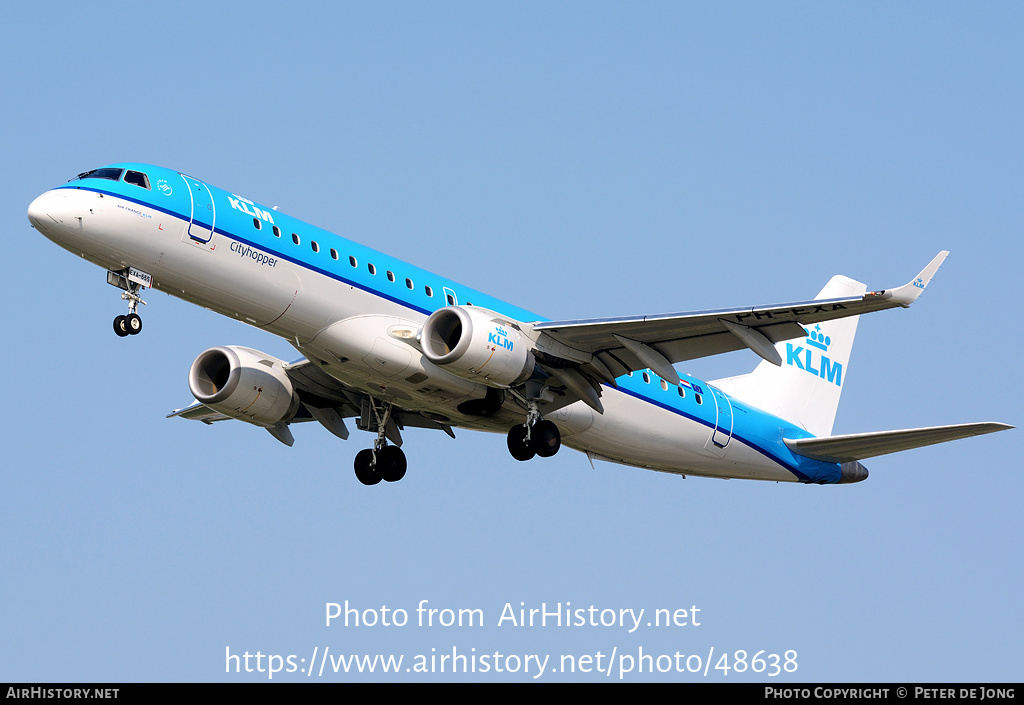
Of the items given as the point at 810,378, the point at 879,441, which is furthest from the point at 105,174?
the point at 810,378

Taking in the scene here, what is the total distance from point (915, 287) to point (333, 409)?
14377mm

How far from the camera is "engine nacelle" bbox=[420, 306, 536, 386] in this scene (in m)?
27.4

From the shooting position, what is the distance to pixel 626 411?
1253 inches

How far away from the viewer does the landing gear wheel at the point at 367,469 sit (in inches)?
1292

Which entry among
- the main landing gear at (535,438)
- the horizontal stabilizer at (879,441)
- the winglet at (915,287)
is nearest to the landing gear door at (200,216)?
the main landing gear at (535,438)

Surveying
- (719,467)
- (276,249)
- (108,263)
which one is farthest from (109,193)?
(719,467)

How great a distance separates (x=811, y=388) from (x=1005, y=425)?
11019mm

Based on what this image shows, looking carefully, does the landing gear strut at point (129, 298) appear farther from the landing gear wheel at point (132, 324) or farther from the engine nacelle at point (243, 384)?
the engine nacelle at point (243, 384)

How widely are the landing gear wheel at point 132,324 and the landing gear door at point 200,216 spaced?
74.6 inches

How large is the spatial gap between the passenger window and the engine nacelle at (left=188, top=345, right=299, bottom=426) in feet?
19.0

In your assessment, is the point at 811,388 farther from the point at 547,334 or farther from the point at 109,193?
the point at 109,193

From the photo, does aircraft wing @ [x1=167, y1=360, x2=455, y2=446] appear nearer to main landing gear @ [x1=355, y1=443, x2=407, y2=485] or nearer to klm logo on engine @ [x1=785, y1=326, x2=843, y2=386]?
main landing gear @ [x1=355, y1=443, x2=407, y2=485]

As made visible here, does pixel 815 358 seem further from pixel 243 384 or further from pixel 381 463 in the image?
pixel 243 384

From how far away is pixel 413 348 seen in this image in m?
28.0
